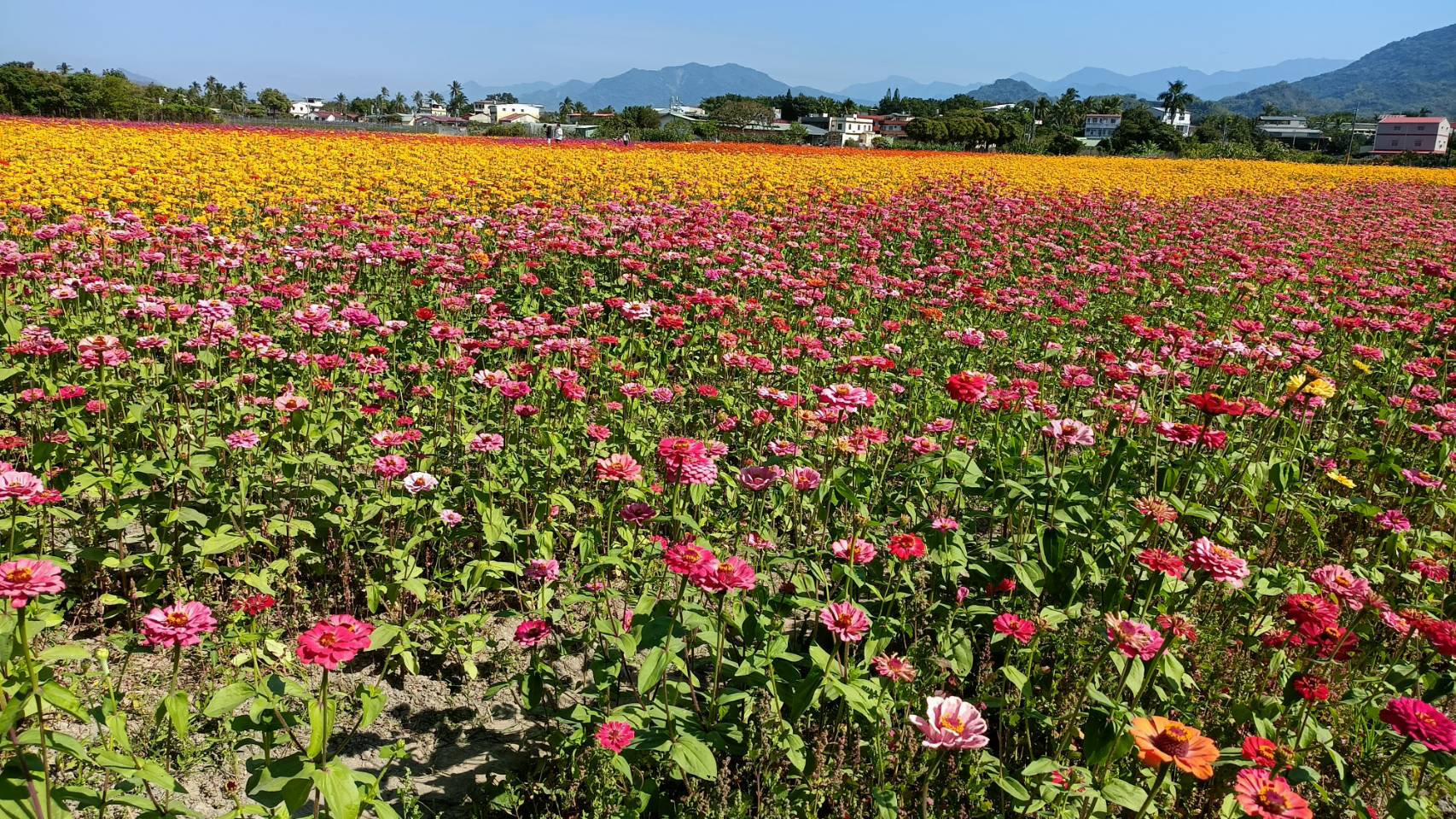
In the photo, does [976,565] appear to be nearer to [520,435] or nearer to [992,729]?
[992,729]

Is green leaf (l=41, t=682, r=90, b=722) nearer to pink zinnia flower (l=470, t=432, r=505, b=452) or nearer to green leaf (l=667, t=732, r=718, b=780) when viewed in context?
green leaf (l=667, t=732, r=718, b=780)

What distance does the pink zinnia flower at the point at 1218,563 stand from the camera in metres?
2.32

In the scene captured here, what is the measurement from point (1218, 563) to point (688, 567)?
5.34 feet

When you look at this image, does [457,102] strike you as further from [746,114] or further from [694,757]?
[694,757]

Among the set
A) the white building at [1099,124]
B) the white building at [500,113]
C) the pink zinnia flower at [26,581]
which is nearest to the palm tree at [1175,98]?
the white building at [1099,124]

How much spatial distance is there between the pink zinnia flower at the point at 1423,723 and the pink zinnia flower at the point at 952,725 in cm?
→ 102

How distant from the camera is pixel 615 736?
2199 mm

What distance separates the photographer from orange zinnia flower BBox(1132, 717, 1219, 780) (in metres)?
1.71

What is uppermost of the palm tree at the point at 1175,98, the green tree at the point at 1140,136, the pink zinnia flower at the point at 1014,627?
the palm tree at the point at 1175,98

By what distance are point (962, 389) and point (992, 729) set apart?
132 centimetres

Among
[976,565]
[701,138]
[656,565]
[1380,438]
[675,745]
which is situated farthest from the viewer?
[701,138]

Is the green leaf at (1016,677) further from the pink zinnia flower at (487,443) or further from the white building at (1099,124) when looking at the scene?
the white building at (1099,124)

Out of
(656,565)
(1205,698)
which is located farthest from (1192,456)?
(656,565)

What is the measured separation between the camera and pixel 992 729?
2971 mm
